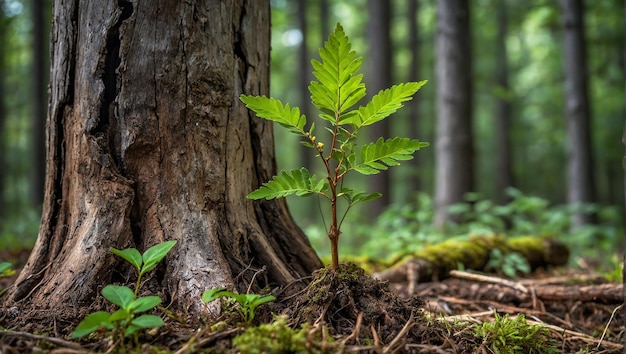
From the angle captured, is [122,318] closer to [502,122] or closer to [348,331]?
[348,331]

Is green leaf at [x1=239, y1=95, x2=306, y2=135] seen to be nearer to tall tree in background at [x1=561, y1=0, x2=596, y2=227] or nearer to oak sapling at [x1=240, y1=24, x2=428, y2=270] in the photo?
oak sapling at [x1=240, y1=24, x2=428, y2=270]

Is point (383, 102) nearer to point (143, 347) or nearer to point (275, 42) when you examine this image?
point (143, 347)

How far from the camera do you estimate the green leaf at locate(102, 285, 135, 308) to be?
4.69 feet

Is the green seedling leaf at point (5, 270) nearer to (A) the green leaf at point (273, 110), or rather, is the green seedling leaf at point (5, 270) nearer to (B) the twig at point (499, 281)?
(A) the green leaf at point (273, 110)

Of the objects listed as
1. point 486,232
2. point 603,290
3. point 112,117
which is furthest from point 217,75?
point 486,232

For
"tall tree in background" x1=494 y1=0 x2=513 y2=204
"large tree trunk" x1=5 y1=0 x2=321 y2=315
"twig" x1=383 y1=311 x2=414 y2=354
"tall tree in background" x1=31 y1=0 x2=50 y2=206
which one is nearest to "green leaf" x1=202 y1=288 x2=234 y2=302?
"large tree trunk" x1=5 y1=0 x2=321 y2=315

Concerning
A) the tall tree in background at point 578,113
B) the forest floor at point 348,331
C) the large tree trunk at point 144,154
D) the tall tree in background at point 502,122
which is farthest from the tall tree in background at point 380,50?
the tall tree in background at point 502,122

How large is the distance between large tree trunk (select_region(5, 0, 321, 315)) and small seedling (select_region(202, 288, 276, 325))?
26 centimetres

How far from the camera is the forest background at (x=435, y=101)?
25.8 ft

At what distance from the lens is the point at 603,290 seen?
2.62 m

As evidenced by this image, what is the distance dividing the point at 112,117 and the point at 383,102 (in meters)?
1.16

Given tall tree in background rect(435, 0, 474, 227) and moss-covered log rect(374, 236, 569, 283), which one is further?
tall tree in background rect(435, 0, 474, 227)

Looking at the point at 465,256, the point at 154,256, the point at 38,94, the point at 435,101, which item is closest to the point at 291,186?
the point at 154,256

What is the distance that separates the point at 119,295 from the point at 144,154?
0.70 metres
